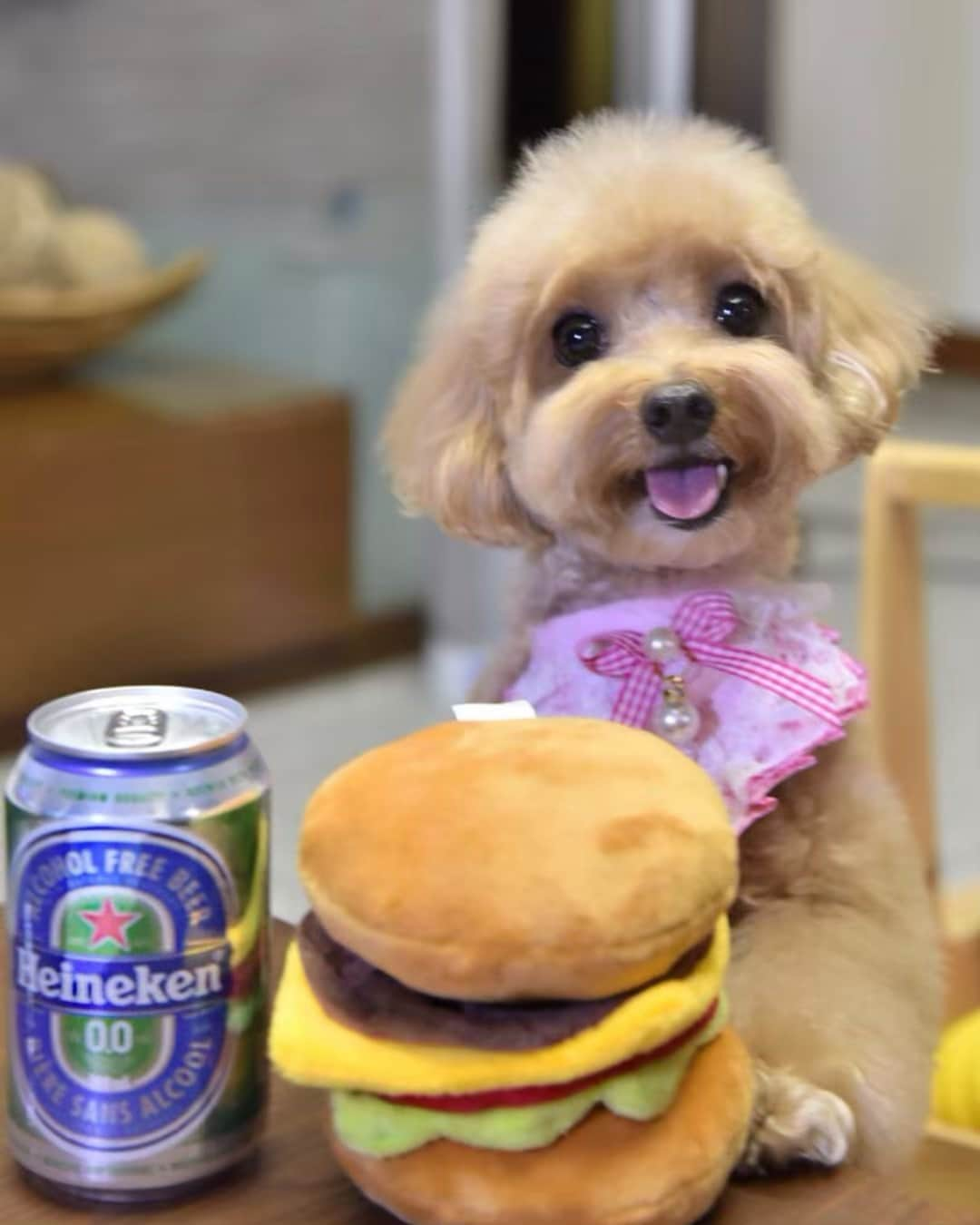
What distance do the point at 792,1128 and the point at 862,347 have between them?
1.62ft

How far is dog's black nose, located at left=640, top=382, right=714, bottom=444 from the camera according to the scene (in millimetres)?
903

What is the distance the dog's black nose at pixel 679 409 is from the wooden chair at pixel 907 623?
0.41m

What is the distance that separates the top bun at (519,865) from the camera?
1.70 feet

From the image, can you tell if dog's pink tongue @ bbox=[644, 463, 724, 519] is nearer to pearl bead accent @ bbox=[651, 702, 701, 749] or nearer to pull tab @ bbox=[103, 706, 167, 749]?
pearl bead accent @ bbox=[651, 702, 701, 749]

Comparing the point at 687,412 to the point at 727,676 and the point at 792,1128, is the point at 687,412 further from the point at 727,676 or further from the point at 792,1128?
the point at 792,1128

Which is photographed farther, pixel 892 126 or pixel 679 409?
pixel 892 126

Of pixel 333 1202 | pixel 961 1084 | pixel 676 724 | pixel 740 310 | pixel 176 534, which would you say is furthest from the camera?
pixel 176 534

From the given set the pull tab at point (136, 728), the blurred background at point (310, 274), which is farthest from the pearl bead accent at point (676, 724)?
the blurred background at point (310, 274)

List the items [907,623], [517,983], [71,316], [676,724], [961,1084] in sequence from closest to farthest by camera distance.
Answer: [517,983] < [676,724] < [961,1084] < [907,623] < [71,316]

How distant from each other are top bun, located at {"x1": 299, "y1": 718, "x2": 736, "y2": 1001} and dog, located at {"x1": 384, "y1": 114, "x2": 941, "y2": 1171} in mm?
285

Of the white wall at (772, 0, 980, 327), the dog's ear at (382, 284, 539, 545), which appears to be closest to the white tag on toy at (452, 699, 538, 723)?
the dog's ear at (382, 284, 539, 545)

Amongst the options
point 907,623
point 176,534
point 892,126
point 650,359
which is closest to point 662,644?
point 650,359

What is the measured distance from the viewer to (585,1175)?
1.80 ft

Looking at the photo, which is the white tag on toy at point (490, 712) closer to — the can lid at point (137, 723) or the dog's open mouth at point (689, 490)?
the can lid at point (137, 723)
